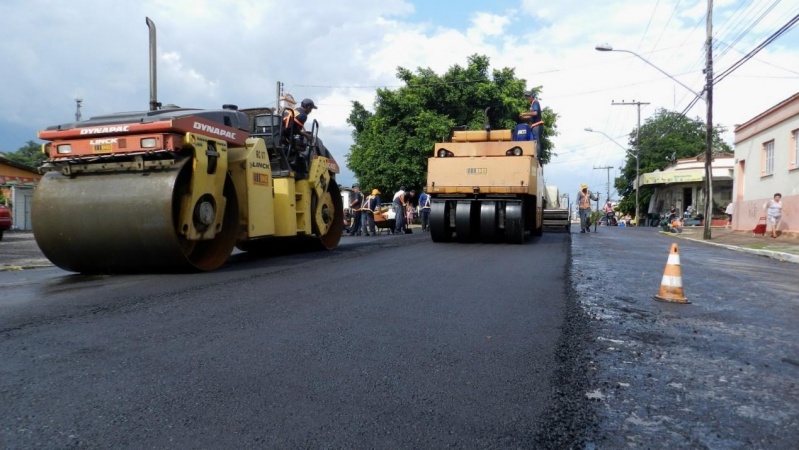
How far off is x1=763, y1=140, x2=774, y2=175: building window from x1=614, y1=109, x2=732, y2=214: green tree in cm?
3294

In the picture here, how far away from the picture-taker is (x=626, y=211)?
57.6 meters

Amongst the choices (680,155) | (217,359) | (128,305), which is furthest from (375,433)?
(680,155)

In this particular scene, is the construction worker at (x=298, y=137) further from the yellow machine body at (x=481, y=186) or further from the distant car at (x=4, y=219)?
the distant car at (x=4, y=219)

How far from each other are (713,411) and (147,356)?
3.12 meters

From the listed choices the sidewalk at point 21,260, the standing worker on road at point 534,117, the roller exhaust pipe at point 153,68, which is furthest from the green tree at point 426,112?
the sidewalk at point 21,260

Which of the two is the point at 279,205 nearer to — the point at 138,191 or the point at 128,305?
the point at 138,191

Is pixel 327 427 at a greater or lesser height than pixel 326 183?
lesser

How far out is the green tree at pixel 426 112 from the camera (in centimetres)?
2914

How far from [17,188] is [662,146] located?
52.2 meters

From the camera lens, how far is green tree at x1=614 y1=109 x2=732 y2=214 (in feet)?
180

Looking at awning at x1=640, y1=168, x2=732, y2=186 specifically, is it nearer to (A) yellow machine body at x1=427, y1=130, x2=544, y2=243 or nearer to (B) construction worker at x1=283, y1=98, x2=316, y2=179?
(A) yellow machine body at x1=427, y1=130, x2=544, y2=243

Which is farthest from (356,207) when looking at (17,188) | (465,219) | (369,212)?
(17,188)

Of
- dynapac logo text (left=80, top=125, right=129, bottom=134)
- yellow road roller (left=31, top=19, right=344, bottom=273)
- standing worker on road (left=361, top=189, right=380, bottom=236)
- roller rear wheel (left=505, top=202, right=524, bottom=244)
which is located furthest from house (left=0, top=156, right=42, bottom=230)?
roller rear wheel (left=505, top=202, right=524, bottom=244)

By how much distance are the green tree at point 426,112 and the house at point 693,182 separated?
1365cm
